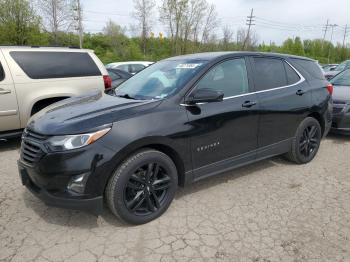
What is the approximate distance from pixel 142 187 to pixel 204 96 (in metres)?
1.13

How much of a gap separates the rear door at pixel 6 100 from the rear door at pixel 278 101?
3.99 meters

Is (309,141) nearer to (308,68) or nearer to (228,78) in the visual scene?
(308,68)

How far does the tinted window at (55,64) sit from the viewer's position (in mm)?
5582

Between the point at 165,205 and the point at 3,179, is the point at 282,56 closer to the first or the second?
the point at 165,205

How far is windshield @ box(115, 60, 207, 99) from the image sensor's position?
11.6 feet

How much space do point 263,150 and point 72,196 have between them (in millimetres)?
2531

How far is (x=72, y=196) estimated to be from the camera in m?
2.82

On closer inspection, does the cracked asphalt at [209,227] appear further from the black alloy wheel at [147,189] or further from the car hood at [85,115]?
the car hood at [85,115]

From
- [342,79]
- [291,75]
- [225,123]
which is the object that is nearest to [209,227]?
[225,123]

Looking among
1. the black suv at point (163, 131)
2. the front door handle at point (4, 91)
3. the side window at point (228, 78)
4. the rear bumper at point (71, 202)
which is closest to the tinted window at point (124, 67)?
the front door handle at point (4, 91)

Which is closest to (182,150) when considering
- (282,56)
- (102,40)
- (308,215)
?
(308,215)

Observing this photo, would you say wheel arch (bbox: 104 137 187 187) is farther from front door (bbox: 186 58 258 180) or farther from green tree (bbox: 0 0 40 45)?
green tree (bbox: 0 0 40 45)

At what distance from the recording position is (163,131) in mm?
3135

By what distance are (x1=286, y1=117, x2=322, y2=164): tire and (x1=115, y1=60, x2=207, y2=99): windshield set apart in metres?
1.98
